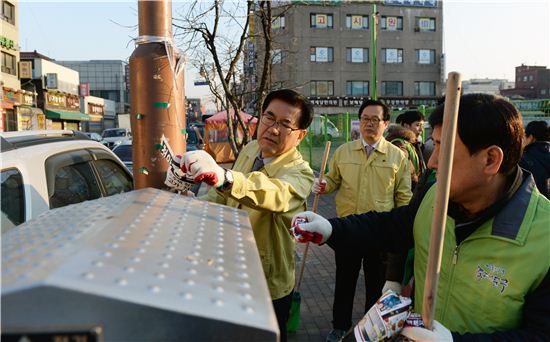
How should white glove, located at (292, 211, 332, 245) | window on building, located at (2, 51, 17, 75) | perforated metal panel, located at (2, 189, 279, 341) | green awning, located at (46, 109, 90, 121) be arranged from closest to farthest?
perforated metal panel, located at (2, 189, 279, 341) → white glove, located at (292, 211, 332, 245) → window on building, located at (2, 51, 17, 75) → green awning, located at (46, 109, 90, 121)

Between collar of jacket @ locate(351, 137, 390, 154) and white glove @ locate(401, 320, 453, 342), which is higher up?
collar of jacket @ locate(351, 137, 390, 154)

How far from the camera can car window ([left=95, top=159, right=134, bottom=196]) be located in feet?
10.6

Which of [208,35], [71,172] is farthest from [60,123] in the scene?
[71,172]

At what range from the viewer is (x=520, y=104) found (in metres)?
9.75

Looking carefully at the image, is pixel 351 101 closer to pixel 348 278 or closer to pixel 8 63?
pixel 8 63

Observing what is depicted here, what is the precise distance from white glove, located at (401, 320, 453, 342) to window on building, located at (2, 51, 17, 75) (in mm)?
34840

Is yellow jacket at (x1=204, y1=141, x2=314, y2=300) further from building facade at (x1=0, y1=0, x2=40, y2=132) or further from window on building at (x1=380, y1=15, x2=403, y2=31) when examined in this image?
window on building at (x1=380, y1=15, x2=403, y2=31)

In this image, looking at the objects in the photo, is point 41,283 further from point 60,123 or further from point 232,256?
point 60,123

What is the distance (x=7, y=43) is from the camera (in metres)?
30.3

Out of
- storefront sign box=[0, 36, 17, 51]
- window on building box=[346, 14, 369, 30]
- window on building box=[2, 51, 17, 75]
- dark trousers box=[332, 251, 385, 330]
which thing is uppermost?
window on building box=[346, 14, 369, 30]

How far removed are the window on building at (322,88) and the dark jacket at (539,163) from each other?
127 feet

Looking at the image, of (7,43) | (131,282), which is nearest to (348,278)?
(131,282)

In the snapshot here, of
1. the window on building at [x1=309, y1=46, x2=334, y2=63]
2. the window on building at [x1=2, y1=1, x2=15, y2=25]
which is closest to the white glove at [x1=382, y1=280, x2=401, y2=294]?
the window on building at [x1=2, y1=1, x2=15, y2=25]

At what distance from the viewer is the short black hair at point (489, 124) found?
4.75ft
